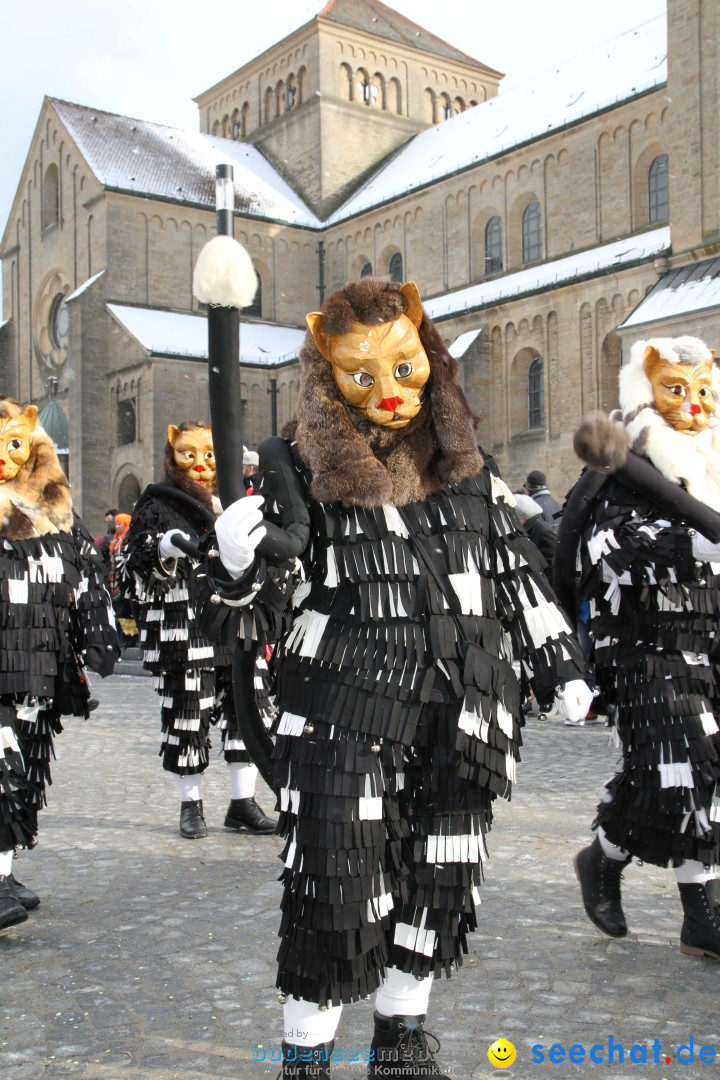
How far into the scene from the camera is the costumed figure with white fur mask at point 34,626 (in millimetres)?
4363

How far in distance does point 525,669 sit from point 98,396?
123ft

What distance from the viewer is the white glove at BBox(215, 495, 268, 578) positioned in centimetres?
258

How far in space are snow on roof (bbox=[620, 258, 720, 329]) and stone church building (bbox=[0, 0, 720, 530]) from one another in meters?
0.07

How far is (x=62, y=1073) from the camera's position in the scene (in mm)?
3027

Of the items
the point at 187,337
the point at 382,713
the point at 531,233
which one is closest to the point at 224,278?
the point at 382,713

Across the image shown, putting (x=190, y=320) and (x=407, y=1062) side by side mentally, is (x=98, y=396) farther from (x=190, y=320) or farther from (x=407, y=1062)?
(x=407, y=1062)

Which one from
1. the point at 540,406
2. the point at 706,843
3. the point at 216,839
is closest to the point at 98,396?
the point at 540,406

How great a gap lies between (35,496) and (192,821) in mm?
2148

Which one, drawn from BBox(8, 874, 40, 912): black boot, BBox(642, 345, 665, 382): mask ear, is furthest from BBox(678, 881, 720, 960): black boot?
BBox(8, 874, 40, 912): black boot

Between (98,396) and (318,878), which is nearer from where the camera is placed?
(318,878)

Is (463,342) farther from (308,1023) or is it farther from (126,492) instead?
(308,1023)

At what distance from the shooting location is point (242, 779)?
5.91 metres

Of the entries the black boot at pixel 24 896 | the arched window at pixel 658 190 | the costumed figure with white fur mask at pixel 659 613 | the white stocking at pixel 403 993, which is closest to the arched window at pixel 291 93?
the arched window at pixel 658 190

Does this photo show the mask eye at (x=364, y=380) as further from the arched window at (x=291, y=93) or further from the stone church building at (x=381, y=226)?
the arched window at (x=291, y=93)
